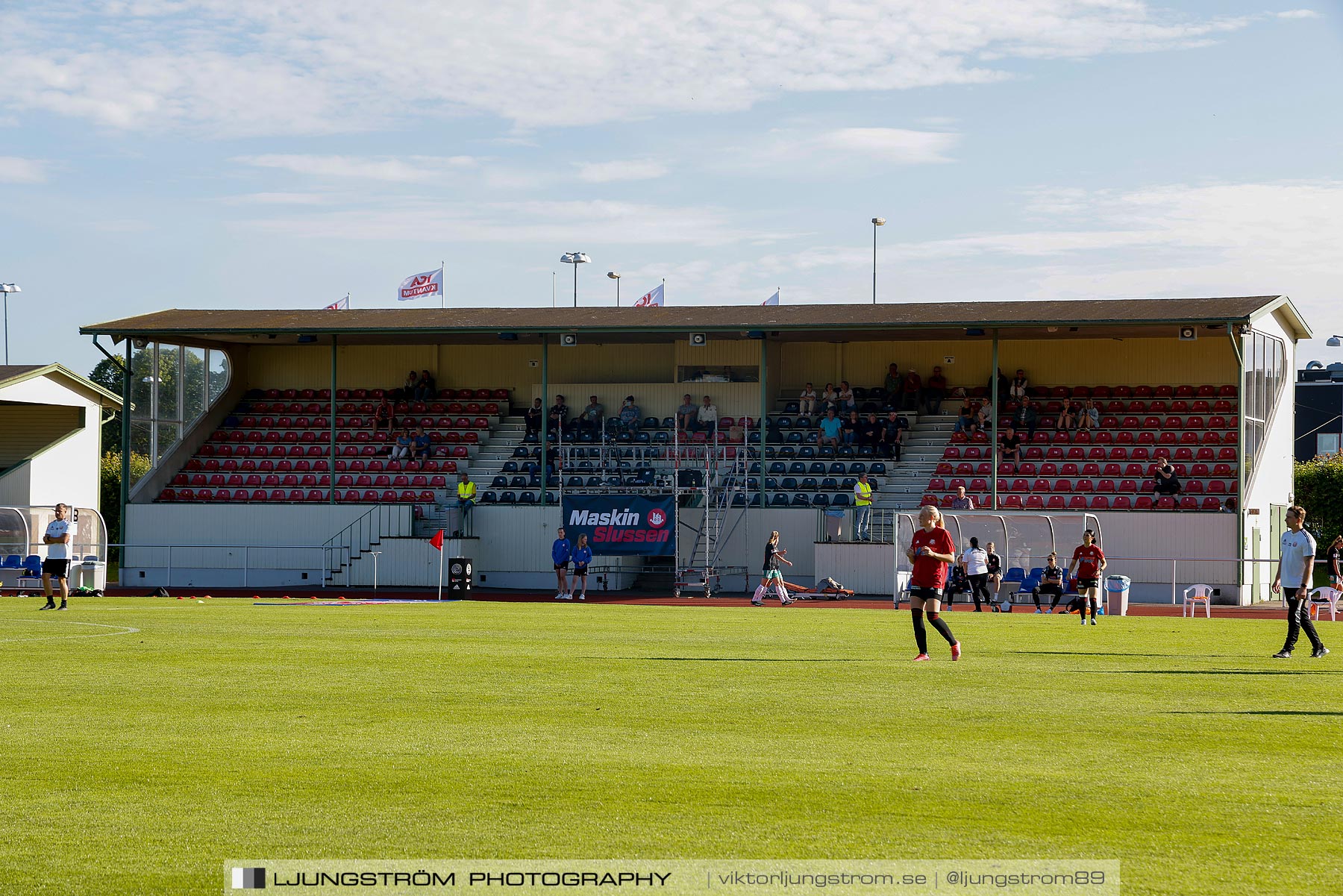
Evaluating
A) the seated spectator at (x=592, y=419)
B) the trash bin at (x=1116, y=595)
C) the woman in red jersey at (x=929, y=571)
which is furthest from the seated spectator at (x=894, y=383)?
the woman in red jersey at (x=929, y=571)

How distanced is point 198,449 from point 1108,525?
999 inches

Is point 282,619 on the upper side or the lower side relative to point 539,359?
lower

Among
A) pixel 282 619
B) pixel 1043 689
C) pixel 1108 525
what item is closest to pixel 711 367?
pixel 1108 525

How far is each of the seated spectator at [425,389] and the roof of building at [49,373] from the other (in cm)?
923

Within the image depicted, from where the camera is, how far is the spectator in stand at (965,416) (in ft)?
133

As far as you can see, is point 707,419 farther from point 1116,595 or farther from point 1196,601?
point 1196,601

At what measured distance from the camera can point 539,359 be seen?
4556 centimetres

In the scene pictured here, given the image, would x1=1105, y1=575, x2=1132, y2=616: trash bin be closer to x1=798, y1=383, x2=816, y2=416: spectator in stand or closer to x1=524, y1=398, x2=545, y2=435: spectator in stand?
x1=798, y1=383, x2=816, y2=416: spectator in stand

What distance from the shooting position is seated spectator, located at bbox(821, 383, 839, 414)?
41.9m

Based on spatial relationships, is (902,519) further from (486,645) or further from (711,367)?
(486,645)

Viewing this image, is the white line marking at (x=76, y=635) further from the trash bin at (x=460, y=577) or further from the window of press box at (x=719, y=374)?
the window of press box at (x=719, y=374)

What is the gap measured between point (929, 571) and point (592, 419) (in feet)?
89.0

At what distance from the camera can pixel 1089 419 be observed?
39.7 meters

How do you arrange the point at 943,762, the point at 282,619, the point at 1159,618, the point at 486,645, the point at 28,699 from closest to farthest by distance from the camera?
the point at 943,762, the point at 28,699, the point at 486,645, the point at 282,619, the point at 1159,618
